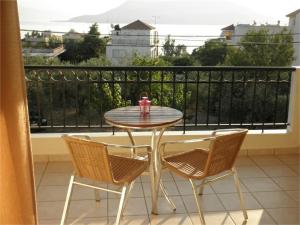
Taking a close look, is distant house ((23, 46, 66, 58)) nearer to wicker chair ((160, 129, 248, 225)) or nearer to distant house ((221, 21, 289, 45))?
distant house ((221, 21, 289, 45))

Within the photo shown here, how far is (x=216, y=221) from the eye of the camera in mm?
2598

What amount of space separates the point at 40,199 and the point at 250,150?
7.65 ft

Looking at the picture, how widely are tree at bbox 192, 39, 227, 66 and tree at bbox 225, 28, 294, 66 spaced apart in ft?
3.94

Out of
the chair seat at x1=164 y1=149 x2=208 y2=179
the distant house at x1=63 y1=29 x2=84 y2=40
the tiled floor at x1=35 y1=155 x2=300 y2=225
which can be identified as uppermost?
the distant house at x1=63 y1=29 x2=84 y2=40

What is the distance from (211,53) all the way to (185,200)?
43.1 feet

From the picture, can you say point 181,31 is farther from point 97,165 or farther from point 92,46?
point 97,165

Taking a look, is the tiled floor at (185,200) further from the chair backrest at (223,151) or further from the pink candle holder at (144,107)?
Result: the pink candle holder at (144,107)

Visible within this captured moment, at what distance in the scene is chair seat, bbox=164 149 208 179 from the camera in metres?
2.34

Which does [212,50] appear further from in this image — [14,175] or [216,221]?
[14,175]

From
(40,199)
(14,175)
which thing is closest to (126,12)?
(40,199)

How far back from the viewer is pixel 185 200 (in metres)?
2.93

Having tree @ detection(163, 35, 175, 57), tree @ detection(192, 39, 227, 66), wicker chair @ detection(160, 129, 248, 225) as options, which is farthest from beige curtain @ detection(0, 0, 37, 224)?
tree @ detection(192, 39, 227, 66)

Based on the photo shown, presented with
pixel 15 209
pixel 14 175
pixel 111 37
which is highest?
pixel 111 37

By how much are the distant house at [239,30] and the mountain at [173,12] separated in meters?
1.40
